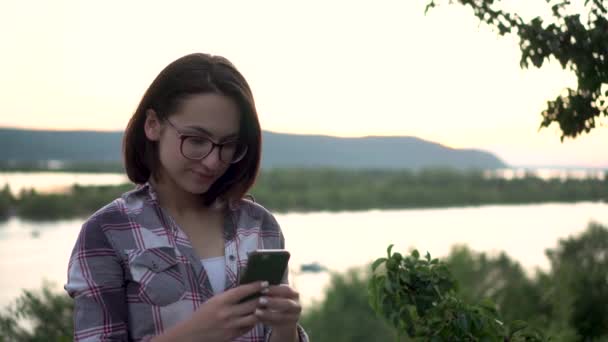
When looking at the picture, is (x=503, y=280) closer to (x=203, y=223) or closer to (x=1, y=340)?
(x=1, y=340)

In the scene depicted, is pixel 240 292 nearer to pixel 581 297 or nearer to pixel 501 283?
pixel 581 297

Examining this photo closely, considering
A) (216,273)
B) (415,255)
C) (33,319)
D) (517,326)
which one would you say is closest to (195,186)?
(216,273)

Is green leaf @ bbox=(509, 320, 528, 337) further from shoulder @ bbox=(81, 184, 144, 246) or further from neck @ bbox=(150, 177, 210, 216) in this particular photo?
shoulder @ bbox=(81, 184, 144, 246)

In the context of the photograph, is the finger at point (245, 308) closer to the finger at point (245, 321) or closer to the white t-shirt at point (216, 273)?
the finger at point (245, 321)

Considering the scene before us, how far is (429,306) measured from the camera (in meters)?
2.00

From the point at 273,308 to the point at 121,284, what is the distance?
0.27 metres

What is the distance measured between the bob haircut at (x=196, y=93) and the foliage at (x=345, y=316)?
13.2ft

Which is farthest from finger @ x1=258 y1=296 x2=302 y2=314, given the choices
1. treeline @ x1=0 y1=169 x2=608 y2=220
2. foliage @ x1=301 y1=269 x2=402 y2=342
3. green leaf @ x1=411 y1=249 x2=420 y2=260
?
treeline @ x1=0 y1=169 x2=608 y2=220

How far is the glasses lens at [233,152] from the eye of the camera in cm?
123

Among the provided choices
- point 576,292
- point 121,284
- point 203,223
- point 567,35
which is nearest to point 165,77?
point 203,223

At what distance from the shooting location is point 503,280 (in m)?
5.80

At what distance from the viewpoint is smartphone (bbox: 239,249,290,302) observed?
1.10 m

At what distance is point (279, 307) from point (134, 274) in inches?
10.2

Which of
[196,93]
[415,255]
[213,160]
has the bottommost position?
[415,255]
